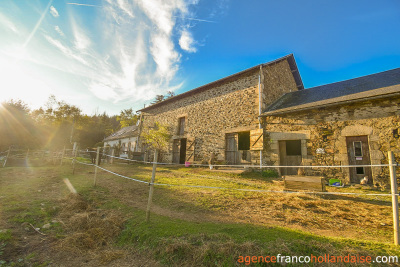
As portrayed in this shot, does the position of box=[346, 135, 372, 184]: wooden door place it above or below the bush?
above

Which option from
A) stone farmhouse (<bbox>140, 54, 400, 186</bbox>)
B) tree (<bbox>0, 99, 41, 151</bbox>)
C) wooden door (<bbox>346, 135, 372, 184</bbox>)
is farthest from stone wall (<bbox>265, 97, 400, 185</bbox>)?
tree (<bbox>0, 99, 41, 151</bbox>)

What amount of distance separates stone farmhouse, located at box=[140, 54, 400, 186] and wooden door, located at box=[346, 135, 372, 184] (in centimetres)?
3

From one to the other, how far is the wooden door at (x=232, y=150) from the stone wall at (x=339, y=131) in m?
1.93

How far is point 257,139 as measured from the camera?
29.5ft

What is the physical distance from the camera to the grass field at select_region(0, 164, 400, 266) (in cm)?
226

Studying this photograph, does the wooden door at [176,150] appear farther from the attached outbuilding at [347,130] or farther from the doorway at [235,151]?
the attached outbuilding at [347,130]

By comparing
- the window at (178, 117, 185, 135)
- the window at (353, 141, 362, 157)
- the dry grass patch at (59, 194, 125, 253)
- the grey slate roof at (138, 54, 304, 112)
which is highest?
the grey slate roof at (138, 54, 304, 112)

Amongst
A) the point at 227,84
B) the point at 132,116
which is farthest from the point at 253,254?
the point at 132,116

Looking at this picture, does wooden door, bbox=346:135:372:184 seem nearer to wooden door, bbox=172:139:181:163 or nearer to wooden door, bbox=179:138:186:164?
wooden door, bbox=172:139:181:163

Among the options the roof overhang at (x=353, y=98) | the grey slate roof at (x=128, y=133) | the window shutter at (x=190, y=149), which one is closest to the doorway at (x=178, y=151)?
the window shutter at (x=190, y=149)

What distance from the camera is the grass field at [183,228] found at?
2.26 meters

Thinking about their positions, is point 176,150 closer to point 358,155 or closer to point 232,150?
point 232,150

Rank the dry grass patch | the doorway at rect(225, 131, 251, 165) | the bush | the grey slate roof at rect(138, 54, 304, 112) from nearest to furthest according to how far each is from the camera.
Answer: the dry grass patch, the bush, the doorway at rect(225, 131, 251, 165), the grey slate roof at rect(138, 54, 304, 112)

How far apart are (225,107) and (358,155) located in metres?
6.84
